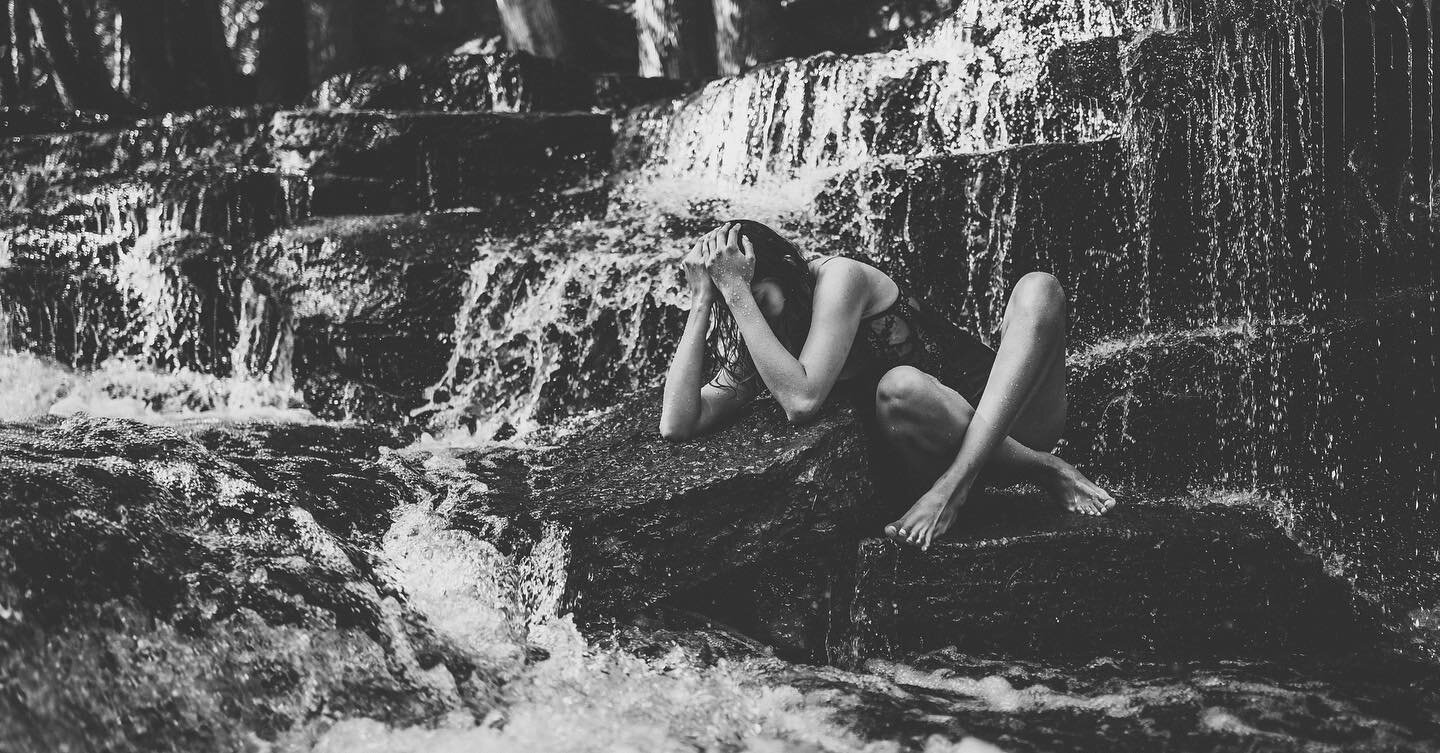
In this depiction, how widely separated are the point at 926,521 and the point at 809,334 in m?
0.68

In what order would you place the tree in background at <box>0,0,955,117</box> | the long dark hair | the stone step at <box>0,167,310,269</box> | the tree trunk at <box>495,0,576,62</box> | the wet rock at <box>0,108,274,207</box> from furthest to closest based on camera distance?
the tree trunk at <box>495,0,576,62</box> → the tree in background at <box>0,0,955,117</box> → the wet rock at <box>0,108,274,207</box> → the stone step at <box>0,167,310,269</box> → the long dark hair

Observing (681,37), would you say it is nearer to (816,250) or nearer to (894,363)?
(816,250)

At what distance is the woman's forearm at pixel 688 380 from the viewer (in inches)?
147

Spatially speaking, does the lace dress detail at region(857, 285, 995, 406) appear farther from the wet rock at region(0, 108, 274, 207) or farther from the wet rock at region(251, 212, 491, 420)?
the wet rock at region(0, 108, 274, 207)

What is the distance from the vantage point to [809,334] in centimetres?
357

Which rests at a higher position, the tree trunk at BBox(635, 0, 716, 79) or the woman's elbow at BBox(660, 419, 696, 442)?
the tree trunk at BBox(635, 0, 716, 79)

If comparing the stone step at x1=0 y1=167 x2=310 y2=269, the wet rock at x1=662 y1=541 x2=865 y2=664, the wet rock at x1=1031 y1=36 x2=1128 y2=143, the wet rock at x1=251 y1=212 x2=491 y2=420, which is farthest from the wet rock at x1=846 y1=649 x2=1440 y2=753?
the stone step at x1=0 y1=167 x2=310 y2=269

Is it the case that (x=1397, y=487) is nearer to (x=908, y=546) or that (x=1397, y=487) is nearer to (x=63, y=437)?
(x=908, y=546)

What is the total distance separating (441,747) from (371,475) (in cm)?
201

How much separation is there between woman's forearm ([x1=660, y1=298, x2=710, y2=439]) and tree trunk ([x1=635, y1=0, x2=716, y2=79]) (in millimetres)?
8734

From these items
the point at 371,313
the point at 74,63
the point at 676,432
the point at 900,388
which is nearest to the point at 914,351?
the point at 900,388

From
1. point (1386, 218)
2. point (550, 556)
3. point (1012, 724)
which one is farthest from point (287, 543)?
point (1386, 218)

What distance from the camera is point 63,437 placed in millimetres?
4805

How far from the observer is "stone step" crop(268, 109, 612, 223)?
316 inches
